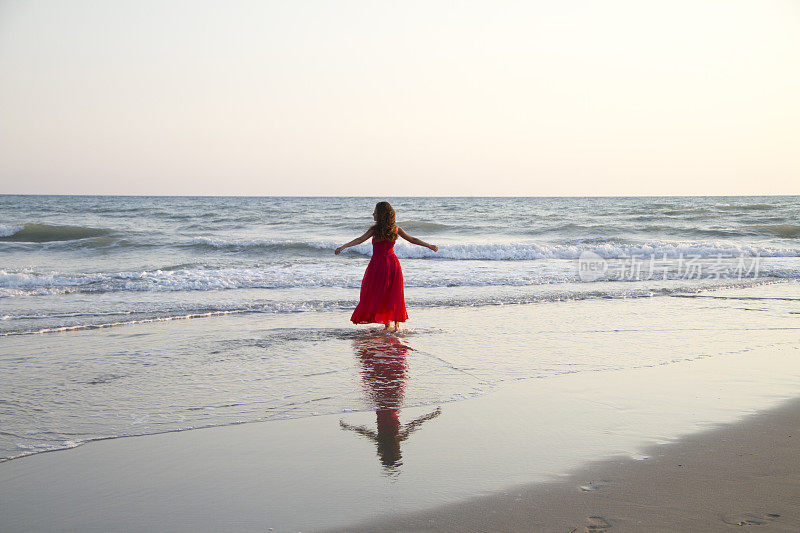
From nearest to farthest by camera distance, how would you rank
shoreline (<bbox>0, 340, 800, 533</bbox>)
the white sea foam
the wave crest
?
shoreline (<bbox>0, 340, 800, 533</bbox>) < the wave crest < the white sea foam

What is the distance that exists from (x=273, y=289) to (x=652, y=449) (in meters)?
8.60

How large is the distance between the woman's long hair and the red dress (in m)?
0.10

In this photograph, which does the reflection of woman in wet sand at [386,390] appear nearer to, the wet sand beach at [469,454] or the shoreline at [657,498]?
the wet sand beach at [469,454]

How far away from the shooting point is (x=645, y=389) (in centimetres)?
486

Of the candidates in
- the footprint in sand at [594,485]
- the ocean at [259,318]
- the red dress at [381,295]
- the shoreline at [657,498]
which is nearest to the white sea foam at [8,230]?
the ocean at [259,318]

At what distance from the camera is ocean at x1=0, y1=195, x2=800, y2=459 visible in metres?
4.53

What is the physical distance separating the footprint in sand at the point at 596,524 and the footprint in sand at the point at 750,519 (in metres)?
0.53

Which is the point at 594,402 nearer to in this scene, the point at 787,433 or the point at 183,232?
the point at 787,433

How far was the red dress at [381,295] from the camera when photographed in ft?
24.9

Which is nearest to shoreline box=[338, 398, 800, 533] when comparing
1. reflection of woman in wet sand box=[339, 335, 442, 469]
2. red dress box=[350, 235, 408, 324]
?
reflection of woman in wet sand box=[339, 335, 442, 469]

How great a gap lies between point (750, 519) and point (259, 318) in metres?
6.69

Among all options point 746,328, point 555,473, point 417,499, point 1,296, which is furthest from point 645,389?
point 1,296
